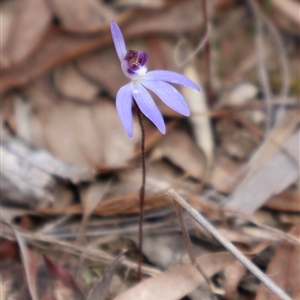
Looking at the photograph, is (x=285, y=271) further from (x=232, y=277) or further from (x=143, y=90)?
(x=143, y=90)

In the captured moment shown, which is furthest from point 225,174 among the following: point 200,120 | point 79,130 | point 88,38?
point 88,38

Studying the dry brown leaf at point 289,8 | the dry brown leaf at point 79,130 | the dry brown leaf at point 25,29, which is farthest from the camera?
the dry brown leaf at point 289,8

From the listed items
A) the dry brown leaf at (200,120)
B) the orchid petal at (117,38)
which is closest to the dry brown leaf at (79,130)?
the dry brown leaf at (200,120)

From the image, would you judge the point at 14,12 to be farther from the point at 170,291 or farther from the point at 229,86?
the point at 170,291

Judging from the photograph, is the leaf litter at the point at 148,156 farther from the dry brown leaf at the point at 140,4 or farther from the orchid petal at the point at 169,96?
Result: the orchid petal at the point at 169,96

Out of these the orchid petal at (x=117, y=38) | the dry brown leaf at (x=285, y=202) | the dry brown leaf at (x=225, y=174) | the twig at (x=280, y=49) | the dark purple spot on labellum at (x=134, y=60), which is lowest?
the dry brown leaf at (x=285, y=202)
